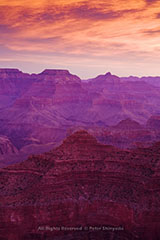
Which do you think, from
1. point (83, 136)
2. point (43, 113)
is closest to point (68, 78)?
point (43, 113)

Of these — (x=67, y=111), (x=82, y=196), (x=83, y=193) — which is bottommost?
(x=67, y=111)

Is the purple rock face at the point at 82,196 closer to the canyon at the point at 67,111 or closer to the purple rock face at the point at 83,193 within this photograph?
the purple rock face at the point at 83,193

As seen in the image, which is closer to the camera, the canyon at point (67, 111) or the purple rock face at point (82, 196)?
the purple rock face at point (82, 196)

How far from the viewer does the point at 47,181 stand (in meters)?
32.3

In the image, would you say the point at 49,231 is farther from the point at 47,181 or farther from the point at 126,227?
the point at 126,227

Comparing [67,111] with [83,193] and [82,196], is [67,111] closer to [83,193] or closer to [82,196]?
[83,193]

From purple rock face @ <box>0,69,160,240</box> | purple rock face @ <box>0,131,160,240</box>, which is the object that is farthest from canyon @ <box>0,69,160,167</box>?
purple rock face @ <box>0,131,160,240</box>

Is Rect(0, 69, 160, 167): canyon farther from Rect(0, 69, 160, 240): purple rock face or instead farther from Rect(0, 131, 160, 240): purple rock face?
Rect(0, 131, 160, 240): purple rock face

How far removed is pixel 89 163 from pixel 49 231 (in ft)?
26.1

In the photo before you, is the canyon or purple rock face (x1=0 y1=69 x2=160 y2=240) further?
the canyon

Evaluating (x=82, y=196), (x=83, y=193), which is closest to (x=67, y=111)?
(x=83, y=193)

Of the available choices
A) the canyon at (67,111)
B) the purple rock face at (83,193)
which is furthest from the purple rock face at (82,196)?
the canyon at (67,111)

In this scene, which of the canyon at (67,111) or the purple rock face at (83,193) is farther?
the canyon at (67,111)

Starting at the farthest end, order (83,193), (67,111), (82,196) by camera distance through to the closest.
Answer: (67,111), (83,193), (82,196)
